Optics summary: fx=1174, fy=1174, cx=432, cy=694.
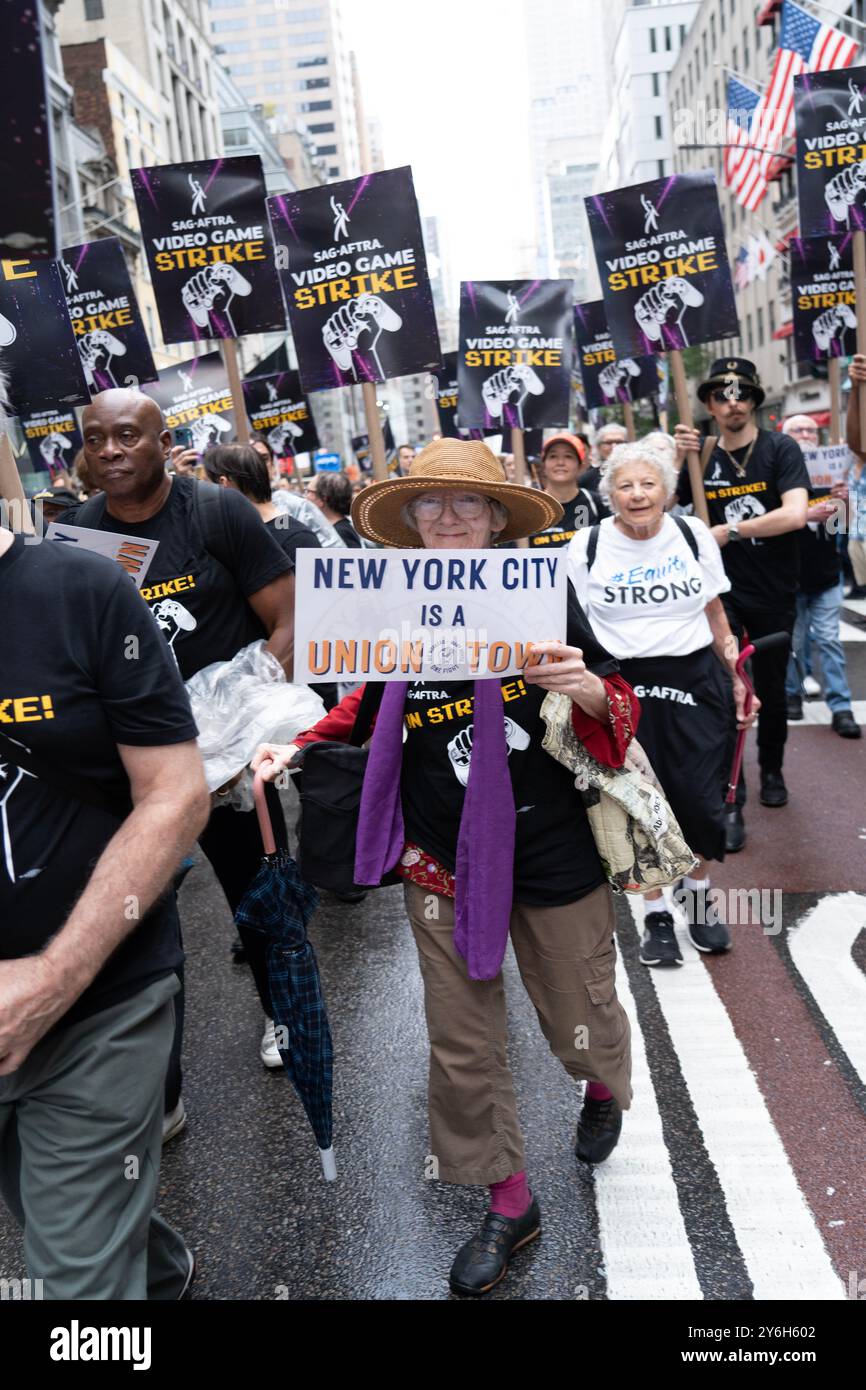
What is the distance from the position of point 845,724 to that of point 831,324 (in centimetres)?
375

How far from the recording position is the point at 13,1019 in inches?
72.8

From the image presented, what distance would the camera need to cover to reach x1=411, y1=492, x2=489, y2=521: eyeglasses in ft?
9.86

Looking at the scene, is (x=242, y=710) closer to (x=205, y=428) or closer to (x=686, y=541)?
(x=686, y=541)

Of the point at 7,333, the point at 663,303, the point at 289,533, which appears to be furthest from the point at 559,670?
the point at 663,303

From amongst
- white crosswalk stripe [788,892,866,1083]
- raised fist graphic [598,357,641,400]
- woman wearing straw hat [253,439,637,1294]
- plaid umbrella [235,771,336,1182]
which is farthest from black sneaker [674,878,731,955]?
raised fist graphic [598,357,641,400]

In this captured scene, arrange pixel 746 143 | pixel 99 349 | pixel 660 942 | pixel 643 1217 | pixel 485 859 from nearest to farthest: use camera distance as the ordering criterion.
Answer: pixel 485 859 → pixel 643 1217 → pixel 660 942 → pixel 99 349 → pixel 746 143

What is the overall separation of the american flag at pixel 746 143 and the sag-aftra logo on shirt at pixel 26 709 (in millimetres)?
17973

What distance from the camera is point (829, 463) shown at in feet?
28.9

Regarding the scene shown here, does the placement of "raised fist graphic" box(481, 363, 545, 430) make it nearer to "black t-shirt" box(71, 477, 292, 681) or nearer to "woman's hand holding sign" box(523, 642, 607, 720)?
"black t-shirt" box(71, 477, 292, 681)

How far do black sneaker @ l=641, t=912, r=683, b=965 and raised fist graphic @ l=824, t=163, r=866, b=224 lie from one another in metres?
4.90

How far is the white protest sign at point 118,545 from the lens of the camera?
3.46 metres

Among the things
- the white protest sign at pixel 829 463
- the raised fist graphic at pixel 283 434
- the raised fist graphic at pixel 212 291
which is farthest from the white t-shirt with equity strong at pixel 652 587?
the raised fist graphic at pixel 283 434

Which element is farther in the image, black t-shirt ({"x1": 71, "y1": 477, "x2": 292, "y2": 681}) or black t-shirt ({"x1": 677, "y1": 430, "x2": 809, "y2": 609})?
black t-shirt ({"x1": 677, "y1": 430, "x2": 809, "y2": 609})

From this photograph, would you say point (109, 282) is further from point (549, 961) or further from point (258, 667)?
point (549, 961)
